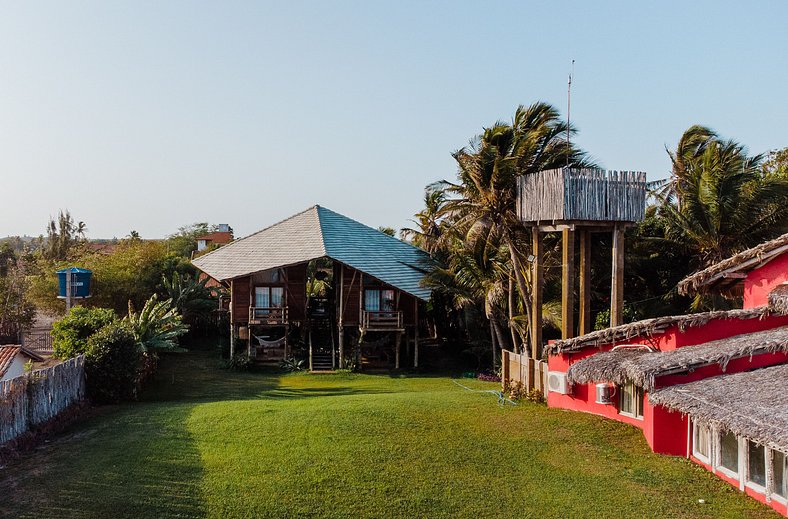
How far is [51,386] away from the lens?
53.5ft

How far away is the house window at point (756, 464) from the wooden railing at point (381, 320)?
63.7ft

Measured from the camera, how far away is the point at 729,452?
37.6 ft

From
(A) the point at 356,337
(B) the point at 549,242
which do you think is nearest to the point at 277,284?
(A) the point at 356,337

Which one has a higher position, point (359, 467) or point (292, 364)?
point (359, 467)

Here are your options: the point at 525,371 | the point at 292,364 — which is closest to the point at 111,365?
the point at 292,364

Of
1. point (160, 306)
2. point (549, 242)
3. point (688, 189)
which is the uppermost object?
point (688, 189)

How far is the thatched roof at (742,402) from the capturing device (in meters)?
9.31

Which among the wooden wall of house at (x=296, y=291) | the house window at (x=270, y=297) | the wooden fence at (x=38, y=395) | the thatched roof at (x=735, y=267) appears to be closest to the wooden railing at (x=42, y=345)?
the house window at (x=270, y=297)

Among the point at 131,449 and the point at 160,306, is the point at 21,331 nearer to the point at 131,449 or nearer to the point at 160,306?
the point at 160,306

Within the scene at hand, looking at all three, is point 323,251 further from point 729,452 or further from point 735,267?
point 729,452

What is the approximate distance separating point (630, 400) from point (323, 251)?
16675mm

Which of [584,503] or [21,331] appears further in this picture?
[21,331]

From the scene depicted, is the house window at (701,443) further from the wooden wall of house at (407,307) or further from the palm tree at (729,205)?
the wooden wall of house at (407,307)

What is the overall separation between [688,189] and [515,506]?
58.2ft
